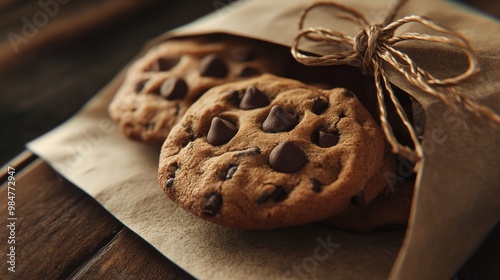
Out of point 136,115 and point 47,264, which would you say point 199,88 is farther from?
point 47,264

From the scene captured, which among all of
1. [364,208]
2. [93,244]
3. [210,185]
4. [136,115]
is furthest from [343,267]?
[136,115]

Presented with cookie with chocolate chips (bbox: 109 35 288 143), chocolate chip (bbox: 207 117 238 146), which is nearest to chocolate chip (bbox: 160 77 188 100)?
cookie with chocolate chips (bbox: 109 35 288 143)

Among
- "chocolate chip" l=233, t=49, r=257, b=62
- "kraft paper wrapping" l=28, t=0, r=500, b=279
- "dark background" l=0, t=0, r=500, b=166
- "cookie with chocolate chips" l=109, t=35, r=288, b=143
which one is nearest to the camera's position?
"kraft paper wrapping" l=28, t=0, r=500, b=279

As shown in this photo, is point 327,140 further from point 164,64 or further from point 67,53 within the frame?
point 67,53

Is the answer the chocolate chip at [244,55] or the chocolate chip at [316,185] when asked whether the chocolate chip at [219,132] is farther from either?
the chocolate chip at [244,55]

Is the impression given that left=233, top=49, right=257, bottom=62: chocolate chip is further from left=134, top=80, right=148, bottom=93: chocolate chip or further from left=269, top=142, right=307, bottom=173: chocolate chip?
left=269, top=142, right=307, bottom=173: chocolate chip

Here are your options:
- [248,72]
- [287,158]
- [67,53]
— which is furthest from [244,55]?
[67,53]
